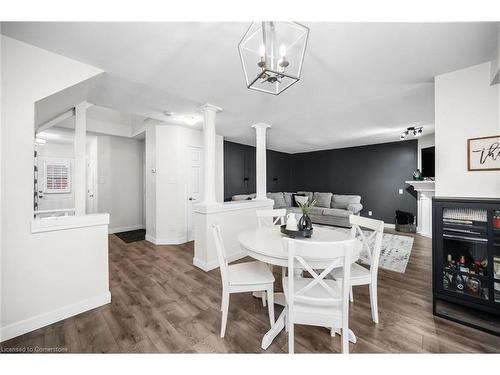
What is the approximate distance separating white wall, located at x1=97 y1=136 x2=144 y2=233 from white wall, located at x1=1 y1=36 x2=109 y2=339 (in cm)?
351

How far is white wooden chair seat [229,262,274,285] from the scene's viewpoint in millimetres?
1685

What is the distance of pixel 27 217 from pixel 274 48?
236 centimetres

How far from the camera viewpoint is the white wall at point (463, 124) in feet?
6.23

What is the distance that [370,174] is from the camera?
6.31m

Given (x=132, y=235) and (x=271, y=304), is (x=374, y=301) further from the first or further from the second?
(x=132, y=235)

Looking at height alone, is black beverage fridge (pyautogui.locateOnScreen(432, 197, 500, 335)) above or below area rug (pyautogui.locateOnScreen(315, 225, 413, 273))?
above

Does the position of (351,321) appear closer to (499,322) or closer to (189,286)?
(499,322)

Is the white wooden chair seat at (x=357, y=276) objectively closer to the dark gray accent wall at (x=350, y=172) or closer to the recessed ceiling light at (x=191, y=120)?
the recessed ceiling light at (x=191, y=120)

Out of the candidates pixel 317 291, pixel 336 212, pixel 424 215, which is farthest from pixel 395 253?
pixel 317 291

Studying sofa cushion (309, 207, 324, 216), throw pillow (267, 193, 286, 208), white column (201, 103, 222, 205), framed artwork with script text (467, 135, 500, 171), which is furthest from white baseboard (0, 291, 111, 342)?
sofa cushion (309, 207, 324, 216)

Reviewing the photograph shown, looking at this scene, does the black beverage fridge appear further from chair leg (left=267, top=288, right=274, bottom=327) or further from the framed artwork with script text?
chair leg (left=267, top=288, right=274, bottom=327)

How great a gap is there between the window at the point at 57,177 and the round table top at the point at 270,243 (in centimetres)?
574
